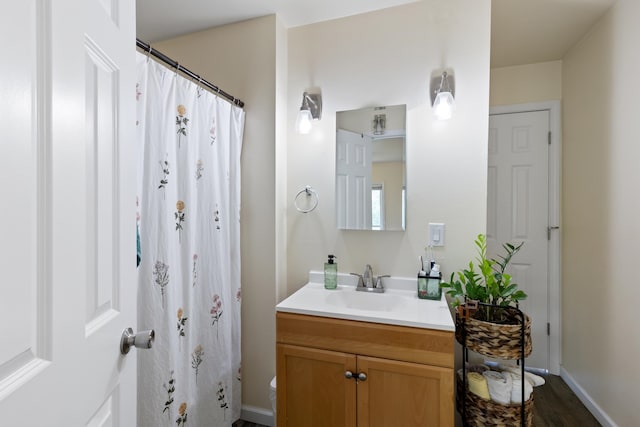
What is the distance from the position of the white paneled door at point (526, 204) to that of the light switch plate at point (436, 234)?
113 centimetres

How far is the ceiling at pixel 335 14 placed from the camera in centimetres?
181

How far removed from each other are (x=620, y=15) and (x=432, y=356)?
2194 mm

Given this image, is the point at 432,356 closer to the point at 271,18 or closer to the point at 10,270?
the point at 10,270

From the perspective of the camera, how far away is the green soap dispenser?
1875mm

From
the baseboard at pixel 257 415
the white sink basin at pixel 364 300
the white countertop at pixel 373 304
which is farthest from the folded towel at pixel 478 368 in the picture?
the baseboard at pixel 257 415

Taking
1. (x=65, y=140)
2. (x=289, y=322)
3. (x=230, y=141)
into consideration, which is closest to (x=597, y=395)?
(x=289, y=322)

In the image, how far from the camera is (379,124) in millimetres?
1863

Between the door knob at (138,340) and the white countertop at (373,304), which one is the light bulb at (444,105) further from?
the door knob at (138,340)

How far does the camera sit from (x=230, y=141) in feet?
6.17

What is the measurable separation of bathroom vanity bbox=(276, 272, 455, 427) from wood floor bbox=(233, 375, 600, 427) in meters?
0.72

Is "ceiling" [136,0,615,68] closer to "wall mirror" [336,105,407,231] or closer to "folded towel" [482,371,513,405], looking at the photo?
"wall mirror" [336,105,407,231]

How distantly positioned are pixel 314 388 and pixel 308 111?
1520 mm

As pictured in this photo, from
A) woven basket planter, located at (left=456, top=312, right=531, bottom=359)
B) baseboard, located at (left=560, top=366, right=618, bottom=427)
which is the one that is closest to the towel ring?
woven basket planter, located at (left=456, top=312, right=531, bottom=359)

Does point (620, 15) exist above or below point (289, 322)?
above
